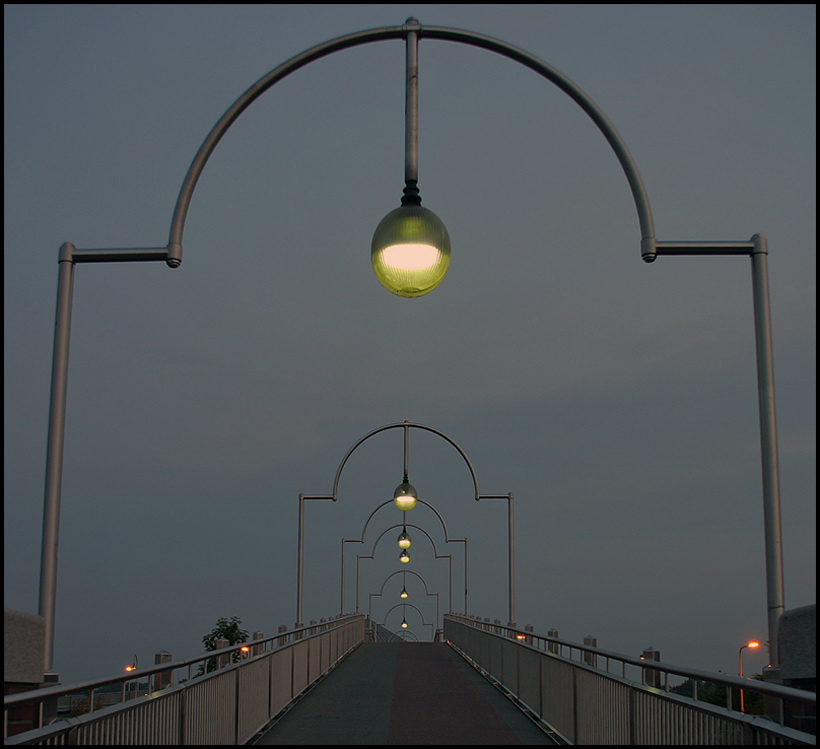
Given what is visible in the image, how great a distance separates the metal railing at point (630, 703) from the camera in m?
6.80

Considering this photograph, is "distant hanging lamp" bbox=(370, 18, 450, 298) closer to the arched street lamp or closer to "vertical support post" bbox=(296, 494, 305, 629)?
the arched street lamp

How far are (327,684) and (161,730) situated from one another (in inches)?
521

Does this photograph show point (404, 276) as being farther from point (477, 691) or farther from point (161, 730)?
point (477, 691)

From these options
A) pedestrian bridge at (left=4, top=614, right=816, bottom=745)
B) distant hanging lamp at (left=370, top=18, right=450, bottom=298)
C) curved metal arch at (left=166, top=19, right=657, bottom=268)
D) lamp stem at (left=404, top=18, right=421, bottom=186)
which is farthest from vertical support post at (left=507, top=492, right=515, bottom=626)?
distant hanging lamp at (left=370, top=18, right=450, bottom=298)

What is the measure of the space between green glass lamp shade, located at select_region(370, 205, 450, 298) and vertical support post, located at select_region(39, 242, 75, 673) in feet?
11.5

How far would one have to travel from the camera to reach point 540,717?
14.7 meters

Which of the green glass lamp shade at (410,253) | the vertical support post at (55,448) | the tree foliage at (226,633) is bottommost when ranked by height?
the tree foliage at (226,633)

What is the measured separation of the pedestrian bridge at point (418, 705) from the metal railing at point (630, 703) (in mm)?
15

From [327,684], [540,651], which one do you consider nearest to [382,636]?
[327,684]

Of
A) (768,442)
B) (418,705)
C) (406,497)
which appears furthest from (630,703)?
(406,497)

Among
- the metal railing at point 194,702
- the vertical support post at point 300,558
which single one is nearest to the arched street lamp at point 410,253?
the metal railing at point 194,702

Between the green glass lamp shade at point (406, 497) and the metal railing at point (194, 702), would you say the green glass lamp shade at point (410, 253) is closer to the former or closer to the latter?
the metal railing at point (194, 702)

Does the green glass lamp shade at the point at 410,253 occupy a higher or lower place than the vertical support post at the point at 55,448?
higher

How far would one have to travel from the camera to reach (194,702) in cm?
1032
